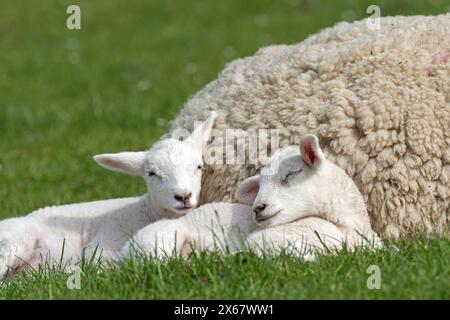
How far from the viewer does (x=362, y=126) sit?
681cm

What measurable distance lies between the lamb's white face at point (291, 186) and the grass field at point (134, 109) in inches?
25.8

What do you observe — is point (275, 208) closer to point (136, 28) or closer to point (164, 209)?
point (164, 209)

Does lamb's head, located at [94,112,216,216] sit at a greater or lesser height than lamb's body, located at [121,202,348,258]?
greater

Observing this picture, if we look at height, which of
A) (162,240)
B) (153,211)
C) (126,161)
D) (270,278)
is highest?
(126,161)

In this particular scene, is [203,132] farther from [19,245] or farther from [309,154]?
[19,245]

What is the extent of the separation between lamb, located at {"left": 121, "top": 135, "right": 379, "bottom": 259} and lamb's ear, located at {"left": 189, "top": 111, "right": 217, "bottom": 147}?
56 centimetres

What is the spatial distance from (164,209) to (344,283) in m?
1.93

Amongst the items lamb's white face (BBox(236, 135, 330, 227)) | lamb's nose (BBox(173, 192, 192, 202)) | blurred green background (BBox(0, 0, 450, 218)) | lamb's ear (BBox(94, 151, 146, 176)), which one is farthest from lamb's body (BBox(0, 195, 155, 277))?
blurred green background (BBox(0, 0, 450, 218))

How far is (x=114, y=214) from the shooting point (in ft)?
24.8

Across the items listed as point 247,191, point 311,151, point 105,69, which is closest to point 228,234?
point 247,191

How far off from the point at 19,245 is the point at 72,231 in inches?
17.0

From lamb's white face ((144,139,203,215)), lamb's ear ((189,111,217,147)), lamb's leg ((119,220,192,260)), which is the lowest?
lamb's leg ((119,220,192,260))

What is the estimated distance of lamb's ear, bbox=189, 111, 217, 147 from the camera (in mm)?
7156

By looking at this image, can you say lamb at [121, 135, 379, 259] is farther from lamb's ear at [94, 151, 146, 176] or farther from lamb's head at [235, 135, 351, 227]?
lamb's ear at [94, 151, 146, 176]
